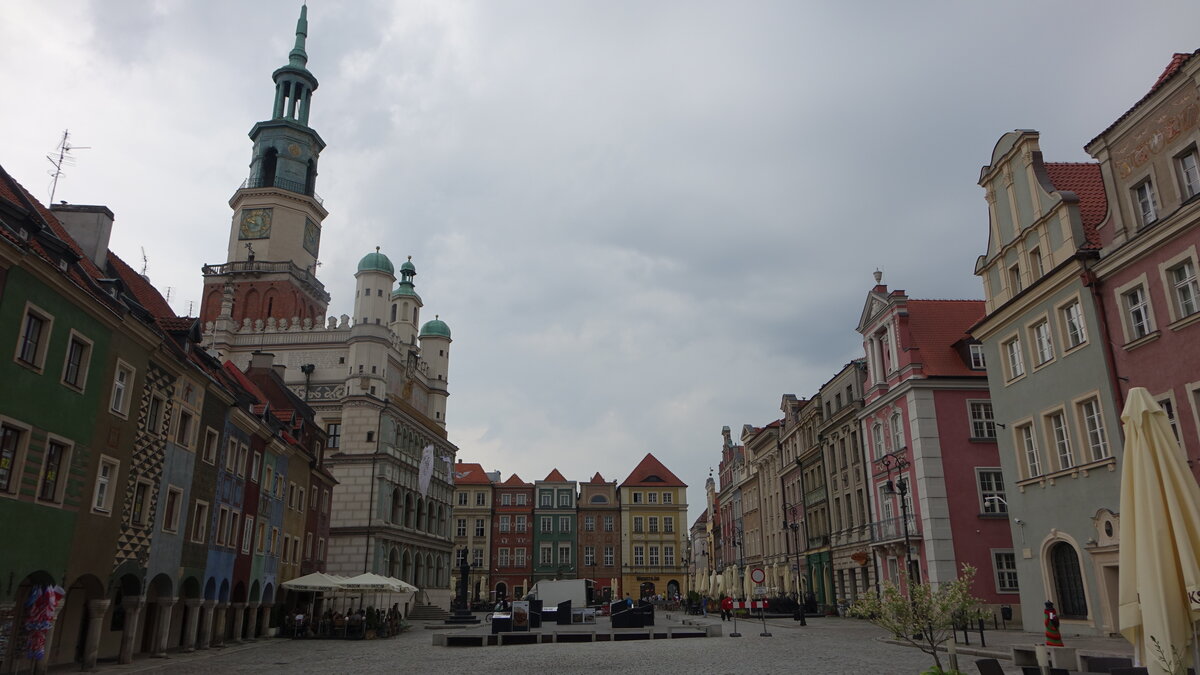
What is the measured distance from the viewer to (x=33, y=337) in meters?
17.6

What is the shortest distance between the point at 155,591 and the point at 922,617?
22.5 m

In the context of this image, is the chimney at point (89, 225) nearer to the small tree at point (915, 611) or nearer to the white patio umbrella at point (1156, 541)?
the small tree at point (915, 611)

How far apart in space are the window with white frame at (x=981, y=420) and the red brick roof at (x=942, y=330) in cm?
144

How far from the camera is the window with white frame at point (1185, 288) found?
2050 cm

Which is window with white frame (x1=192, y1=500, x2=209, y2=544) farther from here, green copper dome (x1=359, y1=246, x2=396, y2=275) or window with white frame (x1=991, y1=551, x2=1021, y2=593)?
green copper dome (x1=359, y1=246, x2=396, y2=275)

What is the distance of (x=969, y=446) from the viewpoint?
37.5 meters

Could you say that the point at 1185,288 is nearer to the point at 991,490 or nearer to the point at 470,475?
the point at 991,490

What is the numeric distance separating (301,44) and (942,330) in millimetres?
72115

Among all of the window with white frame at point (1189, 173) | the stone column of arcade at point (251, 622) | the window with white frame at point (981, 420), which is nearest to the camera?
the window with white frame at point (1189, 173)

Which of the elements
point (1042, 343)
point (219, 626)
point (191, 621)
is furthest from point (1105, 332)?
point (219, 626)

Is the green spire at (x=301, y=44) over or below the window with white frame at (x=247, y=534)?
over

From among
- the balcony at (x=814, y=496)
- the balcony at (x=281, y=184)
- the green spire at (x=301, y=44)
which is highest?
the green spire at (x=301, y=44)

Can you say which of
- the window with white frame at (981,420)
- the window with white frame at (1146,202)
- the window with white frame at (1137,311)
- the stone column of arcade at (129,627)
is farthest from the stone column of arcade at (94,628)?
the window with white frame at (981,420)

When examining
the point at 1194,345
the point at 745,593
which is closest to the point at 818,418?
the point at 745,593
